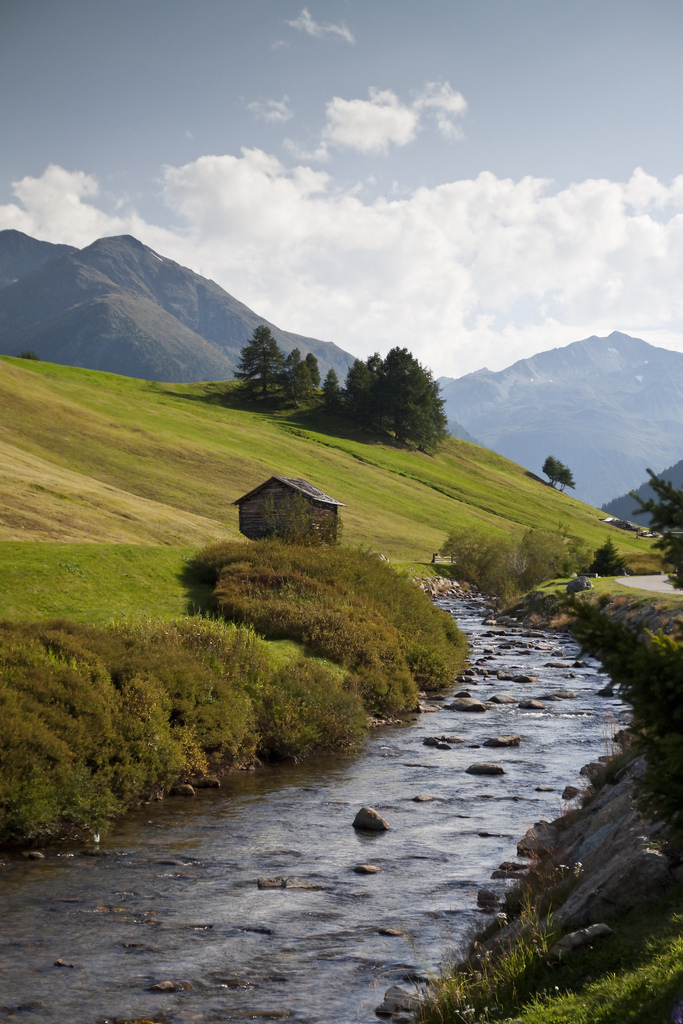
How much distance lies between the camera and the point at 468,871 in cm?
1252

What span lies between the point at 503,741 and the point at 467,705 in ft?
15.7

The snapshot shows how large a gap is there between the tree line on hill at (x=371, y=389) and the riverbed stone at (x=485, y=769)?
12662 centimetres

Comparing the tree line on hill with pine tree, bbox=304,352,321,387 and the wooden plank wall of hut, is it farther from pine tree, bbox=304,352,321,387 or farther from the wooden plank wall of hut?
the wooden plank wall of hut

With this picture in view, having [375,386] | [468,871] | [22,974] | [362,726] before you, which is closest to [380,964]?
[468,871]

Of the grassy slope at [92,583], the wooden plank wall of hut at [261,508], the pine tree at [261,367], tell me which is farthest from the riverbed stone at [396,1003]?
the pine tree at [261,367]

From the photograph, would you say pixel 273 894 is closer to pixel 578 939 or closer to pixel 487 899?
pixel 487 899

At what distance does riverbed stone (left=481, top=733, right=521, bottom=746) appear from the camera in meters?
21.1

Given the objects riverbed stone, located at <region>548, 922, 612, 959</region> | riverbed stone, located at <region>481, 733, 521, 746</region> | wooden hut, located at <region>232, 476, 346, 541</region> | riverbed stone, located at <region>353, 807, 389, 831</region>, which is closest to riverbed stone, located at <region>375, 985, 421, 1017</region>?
riverbed stone, located at <region>548, 922, 612, 959</region>

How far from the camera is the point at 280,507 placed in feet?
170

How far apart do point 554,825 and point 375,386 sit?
137 m

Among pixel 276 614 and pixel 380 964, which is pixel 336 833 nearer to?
pixel 380 964

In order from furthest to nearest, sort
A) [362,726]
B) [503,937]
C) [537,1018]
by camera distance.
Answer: [362,726] < [503,937] < [537,1018]

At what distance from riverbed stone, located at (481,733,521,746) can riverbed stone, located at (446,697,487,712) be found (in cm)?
413

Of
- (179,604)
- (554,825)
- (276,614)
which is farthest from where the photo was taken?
(179,604)
